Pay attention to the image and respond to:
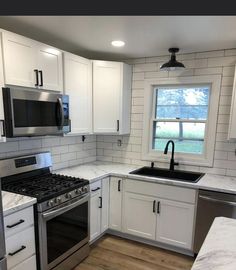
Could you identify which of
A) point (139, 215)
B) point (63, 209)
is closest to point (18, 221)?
point (63, 209)

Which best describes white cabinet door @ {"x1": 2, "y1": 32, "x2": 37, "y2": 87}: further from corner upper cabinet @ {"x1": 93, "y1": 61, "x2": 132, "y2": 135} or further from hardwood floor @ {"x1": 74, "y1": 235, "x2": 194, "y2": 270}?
hardwood floor @ {"x1": 74, "y1": 235, "x2": 194, "y2": 270}

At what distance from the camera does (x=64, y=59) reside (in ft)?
7.54

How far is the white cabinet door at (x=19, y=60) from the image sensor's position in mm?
1732

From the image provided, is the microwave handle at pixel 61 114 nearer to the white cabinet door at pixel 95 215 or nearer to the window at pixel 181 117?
the white cabinet door at pixel 95 215

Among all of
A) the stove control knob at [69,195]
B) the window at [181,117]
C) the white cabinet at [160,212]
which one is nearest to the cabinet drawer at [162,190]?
the white cabinet at [160,212]

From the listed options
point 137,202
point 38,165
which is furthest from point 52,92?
point 137,202

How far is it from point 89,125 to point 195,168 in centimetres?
149

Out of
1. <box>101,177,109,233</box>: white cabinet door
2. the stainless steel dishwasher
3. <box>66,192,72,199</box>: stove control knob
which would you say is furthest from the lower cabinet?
the stainless steel dishwasher

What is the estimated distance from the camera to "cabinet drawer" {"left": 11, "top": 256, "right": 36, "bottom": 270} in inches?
62.4

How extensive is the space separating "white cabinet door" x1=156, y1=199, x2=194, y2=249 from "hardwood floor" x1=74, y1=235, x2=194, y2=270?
15cm

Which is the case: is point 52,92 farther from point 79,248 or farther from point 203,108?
point 203,108

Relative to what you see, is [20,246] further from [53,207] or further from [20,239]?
[53,207]

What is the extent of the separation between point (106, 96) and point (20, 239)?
1.87 meters

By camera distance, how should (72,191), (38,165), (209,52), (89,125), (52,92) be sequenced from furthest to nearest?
(89,125), (209,52), (38,165), (52,92), (72,191)
